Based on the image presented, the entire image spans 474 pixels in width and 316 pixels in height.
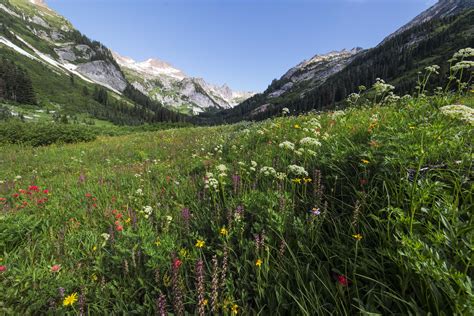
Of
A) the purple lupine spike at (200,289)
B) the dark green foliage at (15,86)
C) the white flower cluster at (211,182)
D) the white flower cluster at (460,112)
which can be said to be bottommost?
the purple lupine spike at (200,289)

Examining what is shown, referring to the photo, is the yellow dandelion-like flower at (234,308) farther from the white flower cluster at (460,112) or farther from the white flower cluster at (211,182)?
the white flower cluster at (460,112)

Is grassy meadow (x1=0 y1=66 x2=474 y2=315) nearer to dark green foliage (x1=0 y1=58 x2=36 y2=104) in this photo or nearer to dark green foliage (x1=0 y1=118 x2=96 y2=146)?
dark green foliage (x1=0 y1=118 x2=96 y2=146)

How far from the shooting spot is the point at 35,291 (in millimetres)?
2602

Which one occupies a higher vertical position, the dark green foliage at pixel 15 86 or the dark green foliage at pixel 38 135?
the dark green foliage at pixel 15 86

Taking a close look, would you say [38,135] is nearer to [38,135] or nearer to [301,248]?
[38,135]

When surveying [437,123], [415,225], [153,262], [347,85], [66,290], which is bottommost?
[66,290]

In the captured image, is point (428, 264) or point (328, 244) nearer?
point (428, 264)

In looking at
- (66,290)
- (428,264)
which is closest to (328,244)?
(428,264)

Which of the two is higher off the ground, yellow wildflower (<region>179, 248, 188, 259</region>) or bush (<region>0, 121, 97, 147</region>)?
bush (<region>0, 121, 97, 147</region>)

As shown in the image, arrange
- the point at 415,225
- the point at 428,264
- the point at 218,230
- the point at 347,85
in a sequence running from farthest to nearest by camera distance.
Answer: the point at 347,85 → the point at 218,230 → the point at 415,225 → the point at 428,264

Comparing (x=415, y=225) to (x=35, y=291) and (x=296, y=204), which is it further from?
(x=35, y=291)

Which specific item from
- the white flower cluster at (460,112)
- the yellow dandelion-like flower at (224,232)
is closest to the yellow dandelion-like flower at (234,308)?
the yellow dandelion-like flower at (224,232)

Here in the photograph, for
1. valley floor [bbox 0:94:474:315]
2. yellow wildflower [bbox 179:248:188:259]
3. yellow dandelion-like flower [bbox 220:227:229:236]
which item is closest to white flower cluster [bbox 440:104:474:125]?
valley floor [bbox 0:94:474:315]

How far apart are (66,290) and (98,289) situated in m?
0.40
